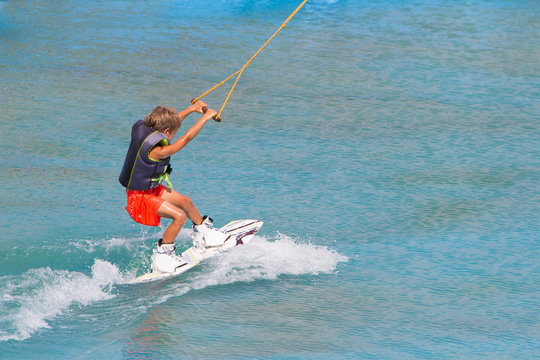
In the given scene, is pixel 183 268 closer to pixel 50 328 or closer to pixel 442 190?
pixel 50 328

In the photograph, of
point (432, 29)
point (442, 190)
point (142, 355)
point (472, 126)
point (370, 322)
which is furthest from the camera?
point (432, 29)

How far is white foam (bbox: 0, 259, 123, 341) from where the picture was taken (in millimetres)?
5473

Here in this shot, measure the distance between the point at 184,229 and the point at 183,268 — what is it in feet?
3.47

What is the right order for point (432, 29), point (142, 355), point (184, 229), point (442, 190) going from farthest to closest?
1. point (432, 29)
2. point (442, 190)
3. point (184, 229)
4. point (142, 355)

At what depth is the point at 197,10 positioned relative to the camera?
1563cm

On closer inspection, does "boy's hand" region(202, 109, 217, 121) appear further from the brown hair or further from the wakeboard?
the wakeboard

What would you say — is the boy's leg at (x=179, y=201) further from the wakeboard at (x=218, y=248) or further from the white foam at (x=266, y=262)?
the white foam at (x=266, y=262)

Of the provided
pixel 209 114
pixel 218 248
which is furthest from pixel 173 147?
Result: pixel 218 248

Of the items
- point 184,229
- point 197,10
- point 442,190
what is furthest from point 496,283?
point 197,10

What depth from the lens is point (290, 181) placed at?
8.47 m

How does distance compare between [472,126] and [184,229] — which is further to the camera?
[472,126]

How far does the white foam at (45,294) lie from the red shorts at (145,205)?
516 mm

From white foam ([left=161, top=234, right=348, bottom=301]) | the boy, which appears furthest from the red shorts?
white foam ([left=161, top=234, right=348, bottom=301])

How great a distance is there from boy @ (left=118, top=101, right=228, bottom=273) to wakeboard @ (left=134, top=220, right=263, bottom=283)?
59 mm
